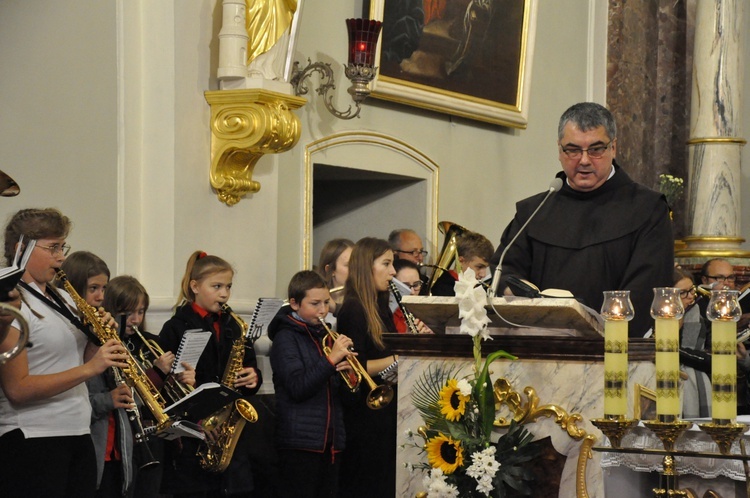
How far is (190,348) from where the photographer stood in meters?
5.77

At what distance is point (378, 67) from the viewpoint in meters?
8.65

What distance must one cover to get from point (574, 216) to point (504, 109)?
5381 mm

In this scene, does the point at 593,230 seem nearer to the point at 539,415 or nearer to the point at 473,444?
the point at 539,415

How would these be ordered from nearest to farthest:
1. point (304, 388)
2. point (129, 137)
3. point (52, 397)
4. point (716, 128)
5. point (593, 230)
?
point (52, 397), point (593, 230), point (304, 388), point (129, 137), point (716, 128)

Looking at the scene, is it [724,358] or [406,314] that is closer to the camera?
[724,358]

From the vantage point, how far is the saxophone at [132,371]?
5.03 metres

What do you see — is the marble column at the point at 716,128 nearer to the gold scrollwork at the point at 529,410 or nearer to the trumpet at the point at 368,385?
the trumpet at the point at 368,385

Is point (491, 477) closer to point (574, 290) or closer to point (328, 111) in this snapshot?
point (574, 290)

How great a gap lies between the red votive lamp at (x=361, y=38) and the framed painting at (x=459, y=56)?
555mm

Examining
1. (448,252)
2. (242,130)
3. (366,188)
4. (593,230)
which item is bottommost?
(448,252)

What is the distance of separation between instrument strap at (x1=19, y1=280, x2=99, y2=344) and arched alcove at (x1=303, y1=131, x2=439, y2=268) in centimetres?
343

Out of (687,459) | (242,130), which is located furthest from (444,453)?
(242,130)

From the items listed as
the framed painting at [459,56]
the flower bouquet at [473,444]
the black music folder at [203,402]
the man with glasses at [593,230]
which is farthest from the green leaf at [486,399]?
the framed painting at [459,56]

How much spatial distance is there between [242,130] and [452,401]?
335 centimetres
